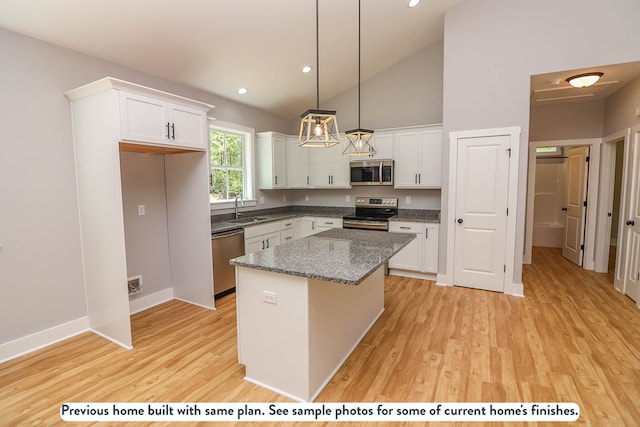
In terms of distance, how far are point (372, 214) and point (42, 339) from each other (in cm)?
447

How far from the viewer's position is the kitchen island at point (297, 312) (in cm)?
193

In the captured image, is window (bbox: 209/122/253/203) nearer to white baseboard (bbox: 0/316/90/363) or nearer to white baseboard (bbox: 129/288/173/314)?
white baseboard (bbox: 129/288/173/314)

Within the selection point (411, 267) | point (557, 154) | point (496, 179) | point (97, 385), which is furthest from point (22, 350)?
point (557, 154)

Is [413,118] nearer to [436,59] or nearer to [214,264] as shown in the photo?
[436,59]

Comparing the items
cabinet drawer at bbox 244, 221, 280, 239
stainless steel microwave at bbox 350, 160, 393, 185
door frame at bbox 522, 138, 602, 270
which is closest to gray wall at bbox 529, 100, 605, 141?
door frame at bbox 522, 138, 602, 270

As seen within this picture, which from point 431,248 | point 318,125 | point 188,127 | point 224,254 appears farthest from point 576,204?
point 188,127

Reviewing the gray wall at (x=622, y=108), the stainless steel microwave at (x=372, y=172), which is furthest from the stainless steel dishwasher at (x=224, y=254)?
the gray wall at (x=622, y=108)

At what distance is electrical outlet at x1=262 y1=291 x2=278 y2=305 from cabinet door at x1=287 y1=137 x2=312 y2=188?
3.62 m

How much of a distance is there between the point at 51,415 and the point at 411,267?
4.14m

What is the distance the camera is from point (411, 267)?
4.62 meters

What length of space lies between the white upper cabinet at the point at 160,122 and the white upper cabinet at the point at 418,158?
9.72 feet

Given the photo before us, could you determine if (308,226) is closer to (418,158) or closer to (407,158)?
(407,158)

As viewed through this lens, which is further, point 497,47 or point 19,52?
point 497,47

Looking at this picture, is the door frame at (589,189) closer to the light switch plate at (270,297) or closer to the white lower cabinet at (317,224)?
the white lower cabinet at (317,224)
